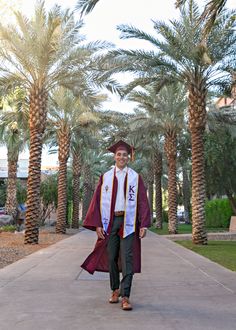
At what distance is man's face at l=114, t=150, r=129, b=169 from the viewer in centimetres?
623

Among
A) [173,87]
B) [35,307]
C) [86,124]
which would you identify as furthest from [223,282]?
[86,124]

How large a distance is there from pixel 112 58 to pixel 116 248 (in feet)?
44.7

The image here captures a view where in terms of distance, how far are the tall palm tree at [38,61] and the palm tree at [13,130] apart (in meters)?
2.90

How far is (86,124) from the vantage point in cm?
2795

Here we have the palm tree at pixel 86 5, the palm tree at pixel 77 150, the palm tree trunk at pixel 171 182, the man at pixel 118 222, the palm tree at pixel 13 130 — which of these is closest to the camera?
the man at pixel 118 222

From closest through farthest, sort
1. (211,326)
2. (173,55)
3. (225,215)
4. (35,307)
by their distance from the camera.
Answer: (211,326) → (35,307) → (173,55) → (225,215)

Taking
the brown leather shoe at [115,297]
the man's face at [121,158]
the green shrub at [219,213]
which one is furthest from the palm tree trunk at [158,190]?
the man's face at [121,158]

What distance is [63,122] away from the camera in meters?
27.1

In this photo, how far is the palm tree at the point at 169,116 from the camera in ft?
87.3

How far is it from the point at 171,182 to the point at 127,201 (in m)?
21.1

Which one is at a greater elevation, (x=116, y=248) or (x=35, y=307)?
(x=116, y=248)

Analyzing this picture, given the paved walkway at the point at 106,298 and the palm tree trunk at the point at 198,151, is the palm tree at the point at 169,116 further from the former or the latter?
the paved walkway at the point at 106,298

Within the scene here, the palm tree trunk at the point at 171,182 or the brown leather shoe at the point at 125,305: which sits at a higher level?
the palm tree trunk at the point at 171,182

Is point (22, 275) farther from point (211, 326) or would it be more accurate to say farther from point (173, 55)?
point (173, 55)
